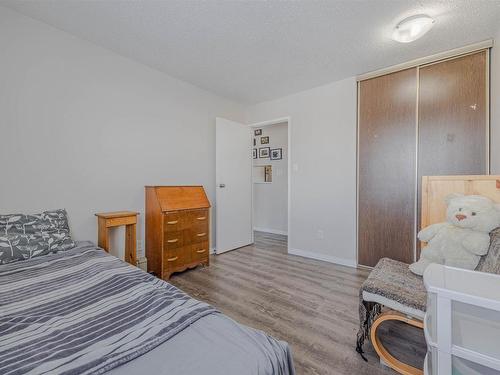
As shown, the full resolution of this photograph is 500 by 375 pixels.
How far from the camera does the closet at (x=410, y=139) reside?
2.28m

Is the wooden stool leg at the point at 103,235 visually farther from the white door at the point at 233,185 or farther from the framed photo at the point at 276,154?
the framed photo at the point at 276,154

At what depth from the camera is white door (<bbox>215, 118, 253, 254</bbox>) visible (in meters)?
3.50

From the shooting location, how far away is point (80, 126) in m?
2.24

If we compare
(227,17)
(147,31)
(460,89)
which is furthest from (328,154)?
(147,31)

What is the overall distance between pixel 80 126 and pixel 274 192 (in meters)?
3.70

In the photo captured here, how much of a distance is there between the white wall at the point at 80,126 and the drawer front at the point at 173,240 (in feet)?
1.46

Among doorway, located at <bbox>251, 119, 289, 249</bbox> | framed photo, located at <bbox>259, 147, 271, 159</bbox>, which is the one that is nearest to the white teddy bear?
doorway, located at <bbox>251, 119, 289, 249</bbox>

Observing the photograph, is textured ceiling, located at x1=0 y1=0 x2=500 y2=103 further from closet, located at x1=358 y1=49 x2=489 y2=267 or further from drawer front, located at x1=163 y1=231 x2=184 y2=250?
drawer front, located at x1=163 y1=231 x2=184 y2=250

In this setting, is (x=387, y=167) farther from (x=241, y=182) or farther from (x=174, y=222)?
(x=174, y=222)

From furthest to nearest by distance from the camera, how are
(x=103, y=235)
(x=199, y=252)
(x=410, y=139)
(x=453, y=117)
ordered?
(x=199, y=252), (x=410, y=139), (x=453, y=117), (x=103, y=235)

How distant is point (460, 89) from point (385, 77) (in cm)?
74

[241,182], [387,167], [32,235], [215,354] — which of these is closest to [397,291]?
[215,354]

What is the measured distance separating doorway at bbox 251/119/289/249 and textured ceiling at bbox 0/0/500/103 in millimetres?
2152

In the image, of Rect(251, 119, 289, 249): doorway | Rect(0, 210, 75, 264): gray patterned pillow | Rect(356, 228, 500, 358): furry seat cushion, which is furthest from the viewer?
Rect(251, 119, 289, 249): doorway
